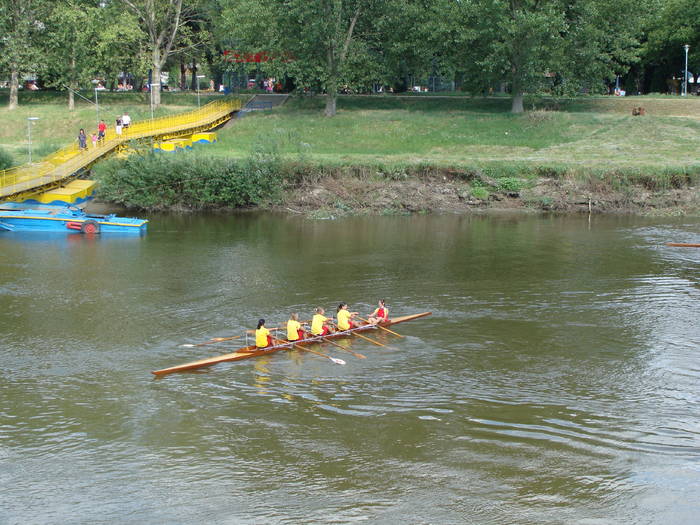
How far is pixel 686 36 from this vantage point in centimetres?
6134

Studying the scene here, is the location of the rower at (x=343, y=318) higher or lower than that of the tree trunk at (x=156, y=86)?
lower

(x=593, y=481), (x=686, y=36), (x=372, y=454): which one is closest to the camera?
(x=593, y=481)

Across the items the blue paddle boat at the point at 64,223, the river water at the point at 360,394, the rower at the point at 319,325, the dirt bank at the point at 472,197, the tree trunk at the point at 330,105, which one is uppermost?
the tree trunk at the point at 330,105

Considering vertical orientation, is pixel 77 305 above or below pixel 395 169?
below

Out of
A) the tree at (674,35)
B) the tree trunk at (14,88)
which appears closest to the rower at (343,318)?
the tree at (674,35)

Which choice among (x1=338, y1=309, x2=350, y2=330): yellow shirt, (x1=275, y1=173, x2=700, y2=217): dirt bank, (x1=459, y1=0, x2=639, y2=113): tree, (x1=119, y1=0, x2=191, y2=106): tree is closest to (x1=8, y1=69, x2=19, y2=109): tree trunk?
(x1=119, y1=0, x2=191, y2=106): tree

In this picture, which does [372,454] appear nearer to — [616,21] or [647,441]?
[647,441]

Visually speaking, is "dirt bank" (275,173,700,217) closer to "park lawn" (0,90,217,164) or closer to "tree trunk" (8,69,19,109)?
"park lawn" (0,90,217,164)

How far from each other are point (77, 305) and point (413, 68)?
37.7 metres

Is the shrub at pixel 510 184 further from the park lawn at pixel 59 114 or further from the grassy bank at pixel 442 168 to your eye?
the park lawn at pixel 59 114

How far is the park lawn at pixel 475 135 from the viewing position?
1783 inches

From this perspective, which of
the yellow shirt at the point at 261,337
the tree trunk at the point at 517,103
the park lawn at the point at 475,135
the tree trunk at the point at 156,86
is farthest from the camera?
the tree trunk at the point at 156,86

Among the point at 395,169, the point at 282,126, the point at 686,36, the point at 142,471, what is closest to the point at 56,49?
the point at 282,126

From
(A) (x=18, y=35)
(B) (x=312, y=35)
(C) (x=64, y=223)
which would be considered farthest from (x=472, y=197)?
(A) (x=18, y=35)
